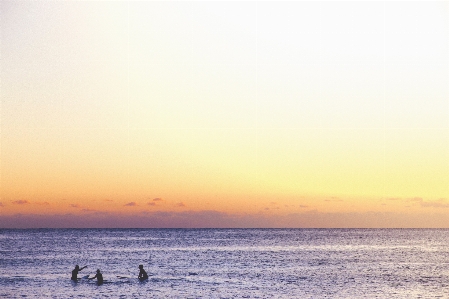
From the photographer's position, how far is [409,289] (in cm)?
4584

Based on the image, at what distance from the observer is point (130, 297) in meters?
40.7

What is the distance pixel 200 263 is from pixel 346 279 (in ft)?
72.4

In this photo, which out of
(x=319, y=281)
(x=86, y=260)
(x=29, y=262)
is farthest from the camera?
(x=86, y=260)

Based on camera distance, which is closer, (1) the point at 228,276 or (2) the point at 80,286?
(2) the point at 80,286

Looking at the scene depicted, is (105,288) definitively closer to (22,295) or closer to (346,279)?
(22,295)

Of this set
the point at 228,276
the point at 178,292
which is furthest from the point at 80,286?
the point at 228,276

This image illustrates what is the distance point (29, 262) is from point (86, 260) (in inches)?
318

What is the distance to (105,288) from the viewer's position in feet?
147

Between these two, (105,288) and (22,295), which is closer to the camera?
(22,295)

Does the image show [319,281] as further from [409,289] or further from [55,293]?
[55,293]

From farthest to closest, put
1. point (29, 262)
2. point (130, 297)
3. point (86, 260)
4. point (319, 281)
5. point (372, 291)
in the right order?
point (86, 260), point (29, 262), point (319, 281), point (372, 291), point (130, 297)

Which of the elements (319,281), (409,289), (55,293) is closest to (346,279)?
(319,281)

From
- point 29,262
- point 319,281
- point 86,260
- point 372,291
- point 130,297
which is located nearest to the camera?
point 130,297

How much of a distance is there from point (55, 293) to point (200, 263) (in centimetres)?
2842
